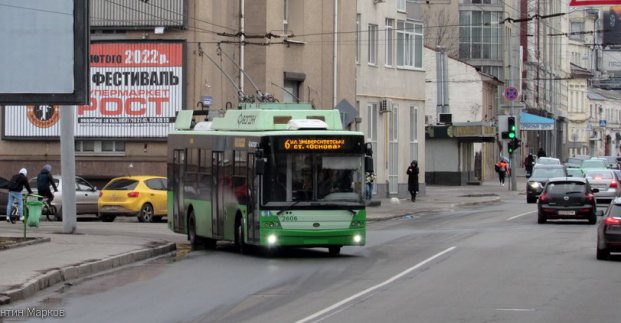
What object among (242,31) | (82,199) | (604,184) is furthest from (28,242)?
(604,184)

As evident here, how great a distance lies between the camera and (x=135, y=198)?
3788cm

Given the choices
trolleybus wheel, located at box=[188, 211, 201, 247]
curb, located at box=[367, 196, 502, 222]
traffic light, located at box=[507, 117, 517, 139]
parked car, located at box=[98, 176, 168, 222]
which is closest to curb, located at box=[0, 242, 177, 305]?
trolleybus wheel, located at box=[188, 211, 201, 247]

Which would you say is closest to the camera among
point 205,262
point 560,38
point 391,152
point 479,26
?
point 205,262

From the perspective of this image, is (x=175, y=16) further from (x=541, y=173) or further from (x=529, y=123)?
(x=529, y=123)

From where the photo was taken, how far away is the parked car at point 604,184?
4925 centimetres

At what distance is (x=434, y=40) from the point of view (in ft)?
310

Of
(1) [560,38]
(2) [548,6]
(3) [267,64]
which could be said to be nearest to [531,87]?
(2) [548,6]

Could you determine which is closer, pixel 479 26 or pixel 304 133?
pixel 304 133

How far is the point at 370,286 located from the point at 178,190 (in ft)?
37.3

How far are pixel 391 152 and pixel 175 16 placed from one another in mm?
16616

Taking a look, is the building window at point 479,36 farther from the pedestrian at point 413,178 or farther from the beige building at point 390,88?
the pedestrian at point 413,178

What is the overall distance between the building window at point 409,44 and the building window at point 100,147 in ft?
58.4

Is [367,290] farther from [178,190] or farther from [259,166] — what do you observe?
[178,190]

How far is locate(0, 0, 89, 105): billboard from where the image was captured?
2392 centimetres
